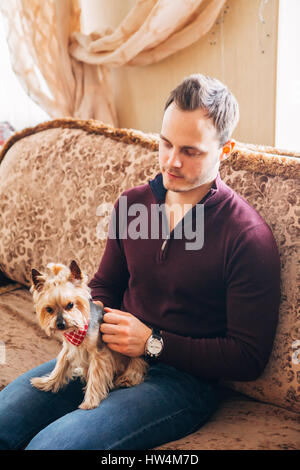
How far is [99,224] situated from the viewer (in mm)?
1796

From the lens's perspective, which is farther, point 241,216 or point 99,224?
point 99,224

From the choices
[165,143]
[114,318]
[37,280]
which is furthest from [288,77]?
[37,280]

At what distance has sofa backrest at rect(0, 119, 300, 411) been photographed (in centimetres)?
125

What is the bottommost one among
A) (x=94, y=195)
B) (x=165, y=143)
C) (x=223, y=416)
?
(x=223, y=416)

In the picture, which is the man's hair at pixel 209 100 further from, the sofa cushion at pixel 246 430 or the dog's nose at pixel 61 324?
the sofa cushion at pixel 246 430

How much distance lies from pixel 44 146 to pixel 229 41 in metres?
1.00

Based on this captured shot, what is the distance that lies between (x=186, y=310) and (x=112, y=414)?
35 centimetres

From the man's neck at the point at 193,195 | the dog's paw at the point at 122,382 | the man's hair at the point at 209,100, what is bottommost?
the dog's paw at the point at 122,382

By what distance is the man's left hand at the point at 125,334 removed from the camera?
119 centimetres

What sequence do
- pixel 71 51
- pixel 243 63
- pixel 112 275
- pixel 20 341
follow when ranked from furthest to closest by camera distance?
1. pixel 71 51
2. pixel 243 63
3. pixel 20 341
4. pixel 112 275

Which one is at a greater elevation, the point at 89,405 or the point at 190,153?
the point at 190,153

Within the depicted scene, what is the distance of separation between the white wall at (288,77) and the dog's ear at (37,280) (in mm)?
1320

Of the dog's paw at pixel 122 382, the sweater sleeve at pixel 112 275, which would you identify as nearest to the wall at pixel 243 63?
the sweater sleeve at pixel 112 275

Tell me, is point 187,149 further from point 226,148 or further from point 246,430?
point 246,430
